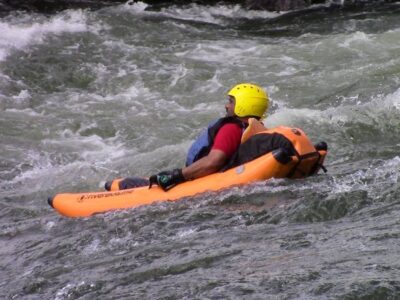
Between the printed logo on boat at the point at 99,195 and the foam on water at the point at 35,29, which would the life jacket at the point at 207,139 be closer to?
the printed logo on boat at the point at 99,195

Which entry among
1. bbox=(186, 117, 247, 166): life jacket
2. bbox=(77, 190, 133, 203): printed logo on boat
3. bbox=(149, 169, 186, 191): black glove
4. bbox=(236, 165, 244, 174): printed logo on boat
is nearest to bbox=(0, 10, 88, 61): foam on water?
bbox=(77, 190, 133, 203): printed logo on boat

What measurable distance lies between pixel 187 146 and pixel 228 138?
2.46m

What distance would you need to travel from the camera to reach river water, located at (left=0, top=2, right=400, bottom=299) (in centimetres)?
Result: 354

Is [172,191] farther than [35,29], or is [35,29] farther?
[35,29]

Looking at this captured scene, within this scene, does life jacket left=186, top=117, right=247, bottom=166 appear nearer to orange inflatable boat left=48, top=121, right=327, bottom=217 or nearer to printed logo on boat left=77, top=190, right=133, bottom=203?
orange inflatable boat left=48, top=121, right=327, bottom=217

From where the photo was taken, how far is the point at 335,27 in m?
13.9

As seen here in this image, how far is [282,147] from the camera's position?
518 centimetres

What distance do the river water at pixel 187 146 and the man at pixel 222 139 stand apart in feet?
0.91

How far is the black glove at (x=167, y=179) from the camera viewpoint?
5363mm

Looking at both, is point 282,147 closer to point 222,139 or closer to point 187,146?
point 222,139

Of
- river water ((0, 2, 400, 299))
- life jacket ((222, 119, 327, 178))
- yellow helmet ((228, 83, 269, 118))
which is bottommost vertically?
river water ((0, 2, 400, 299))

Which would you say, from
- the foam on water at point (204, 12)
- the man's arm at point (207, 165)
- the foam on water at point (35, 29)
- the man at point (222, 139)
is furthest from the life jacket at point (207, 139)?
the foam on water at point (204, 12)

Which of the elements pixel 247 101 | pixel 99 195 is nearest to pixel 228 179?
pixel 247 101

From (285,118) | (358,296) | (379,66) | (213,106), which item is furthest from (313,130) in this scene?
(358,296)
